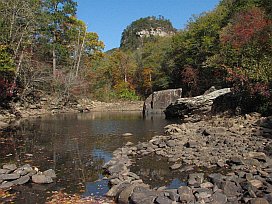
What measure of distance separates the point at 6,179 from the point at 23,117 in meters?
21.4

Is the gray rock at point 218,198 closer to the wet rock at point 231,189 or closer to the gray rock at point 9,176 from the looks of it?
the wet rock at point 231,189

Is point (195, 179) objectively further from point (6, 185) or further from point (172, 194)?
point (6, 185)

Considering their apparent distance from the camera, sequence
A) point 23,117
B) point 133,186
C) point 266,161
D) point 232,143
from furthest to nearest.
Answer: point 23,117, point 232,143, point 266,161, point 133,186

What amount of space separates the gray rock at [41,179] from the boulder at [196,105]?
60.6 feet

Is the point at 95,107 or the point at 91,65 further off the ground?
the point at 91,65

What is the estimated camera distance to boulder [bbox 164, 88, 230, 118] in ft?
86.0

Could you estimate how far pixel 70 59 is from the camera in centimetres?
4600

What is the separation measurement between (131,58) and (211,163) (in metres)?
52.7

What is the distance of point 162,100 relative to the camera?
120 feet

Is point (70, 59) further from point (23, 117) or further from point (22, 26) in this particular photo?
point (23, 117)

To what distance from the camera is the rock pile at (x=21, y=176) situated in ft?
31.1

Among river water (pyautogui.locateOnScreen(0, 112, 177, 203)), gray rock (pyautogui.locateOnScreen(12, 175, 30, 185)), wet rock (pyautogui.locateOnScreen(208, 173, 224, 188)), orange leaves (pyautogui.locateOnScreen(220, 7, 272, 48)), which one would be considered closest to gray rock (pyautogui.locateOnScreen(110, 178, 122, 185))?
river water (pyautogui.locateOnScreen(0, 112, 177, 203))

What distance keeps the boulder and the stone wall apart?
20.7ft

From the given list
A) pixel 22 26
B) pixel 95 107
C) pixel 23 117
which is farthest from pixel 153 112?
pixel 22 26
